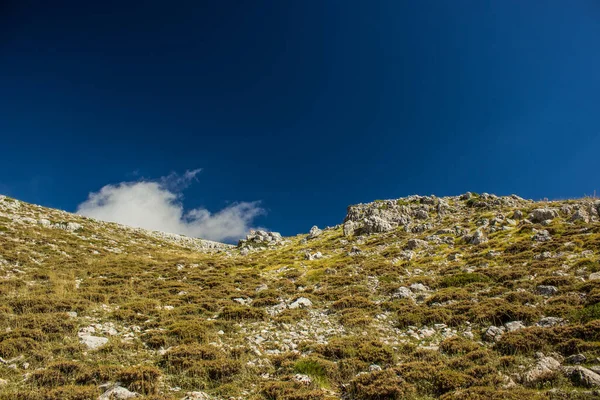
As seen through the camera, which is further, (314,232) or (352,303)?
(314,232)

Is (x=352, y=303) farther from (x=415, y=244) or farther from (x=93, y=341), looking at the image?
(x=415, y=244)

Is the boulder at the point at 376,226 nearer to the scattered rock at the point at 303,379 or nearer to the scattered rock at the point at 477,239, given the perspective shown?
the scattered rock at the point at 477,239

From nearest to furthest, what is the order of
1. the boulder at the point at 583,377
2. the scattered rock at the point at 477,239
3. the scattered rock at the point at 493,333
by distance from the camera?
the boulder at the point at 583,377, the scattered rock at the point at 493,333, the scattered rock at the point at 477,239

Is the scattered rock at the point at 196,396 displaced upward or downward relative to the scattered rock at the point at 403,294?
downward

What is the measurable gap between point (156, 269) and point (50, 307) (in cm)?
1584

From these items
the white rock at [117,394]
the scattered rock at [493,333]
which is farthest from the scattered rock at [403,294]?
the white rock at [117,394]

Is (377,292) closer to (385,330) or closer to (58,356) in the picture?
(385,330)

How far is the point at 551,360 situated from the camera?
9.12 metres

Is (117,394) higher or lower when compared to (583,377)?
higher

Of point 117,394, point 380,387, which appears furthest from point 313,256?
point 117,394

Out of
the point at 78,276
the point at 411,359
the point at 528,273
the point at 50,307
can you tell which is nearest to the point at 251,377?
the point at 411,359

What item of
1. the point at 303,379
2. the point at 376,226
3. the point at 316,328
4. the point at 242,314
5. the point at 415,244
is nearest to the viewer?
the point at 303,379

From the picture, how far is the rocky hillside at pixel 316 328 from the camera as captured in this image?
8.93 meters

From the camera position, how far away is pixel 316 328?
15.2 m
